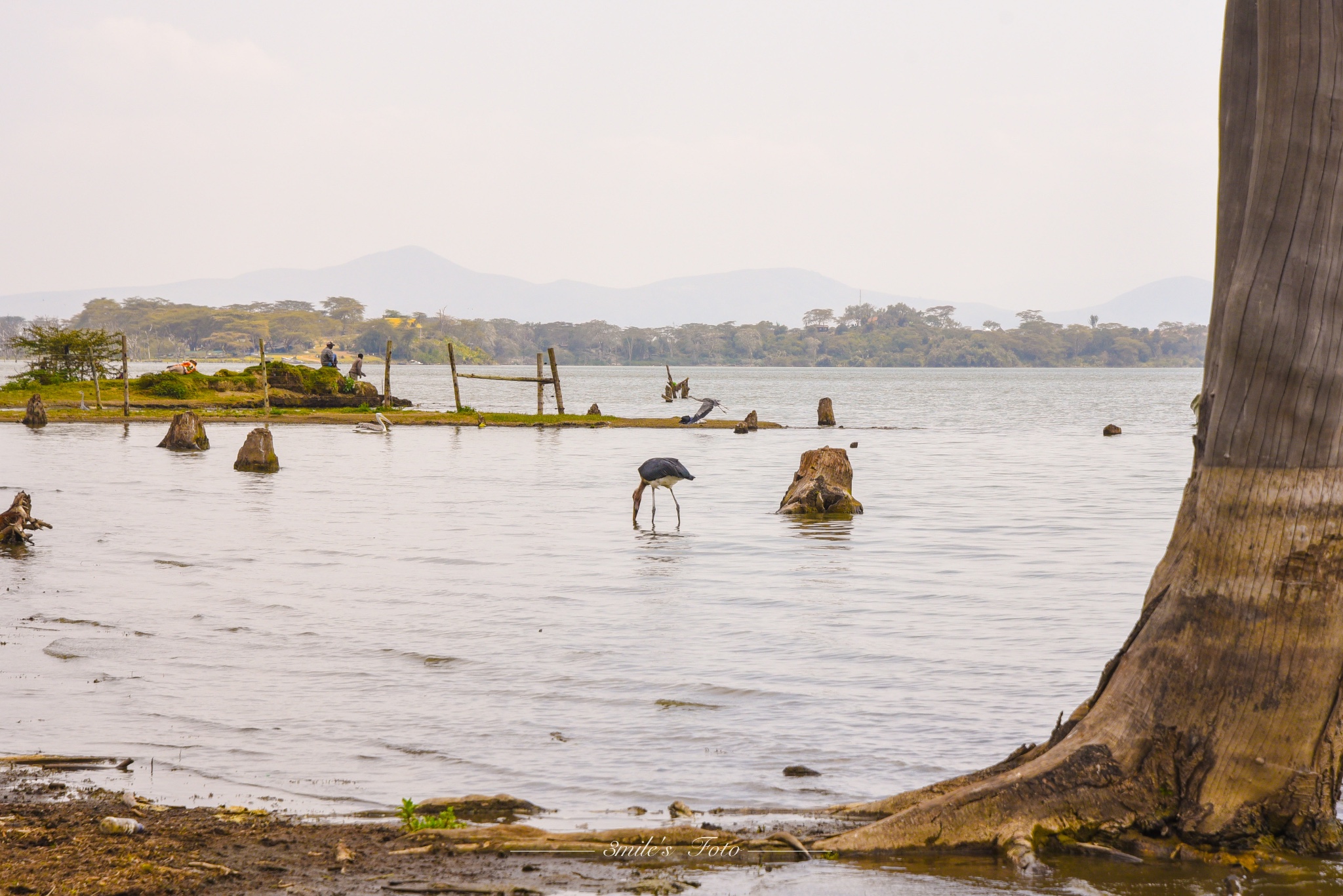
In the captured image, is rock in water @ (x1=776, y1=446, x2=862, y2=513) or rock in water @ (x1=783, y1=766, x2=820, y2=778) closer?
rock in water @ (x1=783, y1=766, x2=820, y2=778)

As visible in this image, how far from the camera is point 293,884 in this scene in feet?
14.0

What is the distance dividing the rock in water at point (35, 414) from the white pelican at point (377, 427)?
10.4m

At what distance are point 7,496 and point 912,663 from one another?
17403mm

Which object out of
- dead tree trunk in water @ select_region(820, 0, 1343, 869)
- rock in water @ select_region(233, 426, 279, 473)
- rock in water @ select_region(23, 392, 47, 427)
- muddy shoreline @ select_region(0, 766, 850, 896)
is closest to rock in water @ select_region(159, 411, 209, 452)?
rock in water @ select_region(233, 426, 279, 473)

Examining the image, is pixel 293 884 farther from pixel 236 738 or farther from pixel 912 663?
pixel 912 663

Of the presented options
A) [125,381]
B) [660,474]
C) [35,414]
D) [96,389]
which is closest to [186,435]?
[35,414]

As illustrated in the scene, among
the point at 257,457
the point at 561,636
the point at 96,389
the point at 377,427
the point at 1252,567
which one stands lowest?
the point at 561,636

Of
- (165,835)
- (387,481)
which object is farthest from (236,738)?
(387,481)

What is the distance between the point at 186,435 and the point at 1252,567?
30927mm

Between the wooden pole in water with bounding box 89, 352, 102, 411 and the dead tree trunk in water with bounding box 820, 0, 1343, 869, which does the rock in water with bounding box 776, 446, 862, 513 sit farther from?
the wooden pole in water with bounding box 89, 352, 102, 411

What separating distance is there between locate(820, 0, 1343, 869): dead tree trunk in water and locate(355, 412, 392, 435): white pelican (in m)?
37.3

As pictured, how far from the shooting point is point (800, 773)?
6203 mm

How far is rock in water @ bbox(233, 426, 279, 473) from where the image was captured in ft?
85.4

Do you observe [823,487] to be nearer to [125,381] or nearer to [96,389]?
[125,381]
